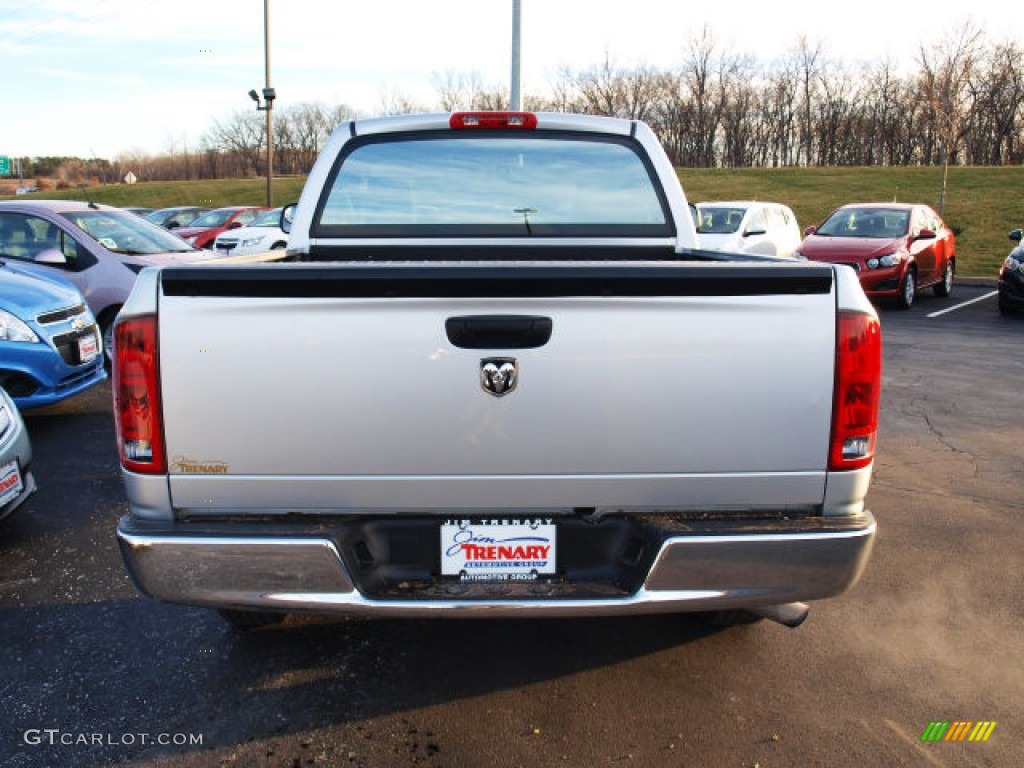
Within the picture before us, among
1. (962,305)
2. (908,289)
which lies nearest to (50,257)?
(908,289)

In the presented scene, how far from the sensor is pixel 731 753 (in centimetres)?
258

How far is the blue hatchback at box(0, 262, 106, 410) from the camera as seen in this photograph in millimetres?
6102

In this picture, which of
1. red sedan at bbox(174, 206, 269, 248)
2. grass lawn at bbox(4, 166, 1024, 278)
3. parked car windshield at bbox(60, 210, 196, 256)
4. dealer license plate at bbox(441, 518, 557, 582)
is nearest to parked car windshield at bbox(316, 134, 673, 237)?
dealer license plate at bbox(441, 518, 557, 582)

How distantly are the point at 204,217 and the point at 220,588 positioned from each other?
74.7 ft

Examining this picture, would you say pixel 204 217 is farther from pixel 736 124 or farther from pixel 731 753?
pixel 736 124

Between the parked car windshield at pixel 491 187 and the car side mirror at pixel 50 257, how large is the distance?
596 cm

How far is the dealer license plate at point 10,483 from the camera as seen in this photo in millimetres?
4000

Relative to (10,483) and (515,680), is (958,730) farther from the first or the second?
(10,483)

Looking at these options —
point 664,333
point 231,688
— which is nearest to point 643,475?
point 664,333

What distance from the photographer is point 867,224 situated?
14.4 metres

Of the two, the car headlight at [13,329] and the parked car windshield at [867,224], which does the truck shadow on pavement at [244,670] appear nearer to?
the car headlight at [13,329]

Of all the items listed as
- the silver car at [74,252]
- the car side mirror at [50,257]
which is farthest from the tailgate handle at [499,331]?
the car side mirror at [50,257]

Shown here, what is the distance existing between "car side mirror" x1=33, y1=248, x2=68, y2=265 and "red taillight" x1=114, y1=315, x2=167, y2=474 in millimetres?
7187

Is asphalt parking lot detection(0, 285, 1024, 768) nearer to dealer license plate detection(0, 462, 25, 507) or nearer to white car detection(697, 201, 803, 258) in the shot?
Result: dealer license plate detection(0, 462, 25, 507)
